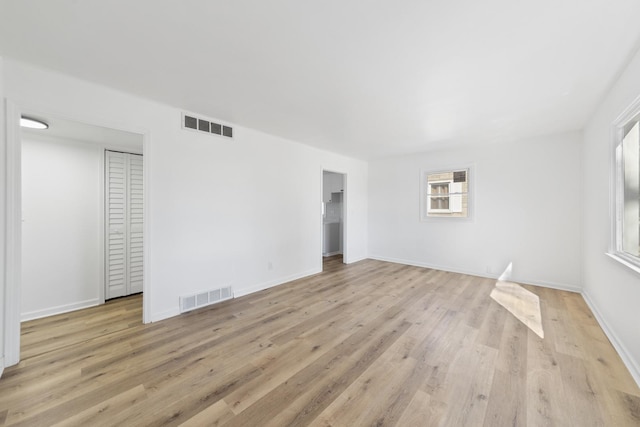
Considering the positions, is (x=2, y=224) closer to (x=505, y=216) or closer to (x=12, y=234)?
(x=12, y=234)

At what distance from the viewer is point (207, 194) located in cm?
324

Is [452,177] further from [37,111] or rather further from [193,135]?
[37,111]

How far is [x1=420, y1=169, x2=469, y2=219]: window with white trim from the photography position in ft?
15.9

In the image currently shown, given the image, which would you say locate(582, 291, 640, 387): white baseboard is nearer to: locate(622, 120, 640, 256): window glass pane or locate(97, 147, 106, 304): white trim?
locate(622, 120, 640, 256): window glass pane

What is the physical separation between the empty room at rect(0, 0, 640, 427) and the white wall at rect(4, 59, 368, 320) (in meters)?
0.02

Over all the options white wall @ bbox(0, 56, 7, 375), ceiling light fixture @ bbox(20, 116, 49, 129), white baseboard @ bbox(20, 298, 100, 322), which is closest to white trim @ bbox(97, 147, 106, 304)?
white baseboard @ bbox(20, 298, 100, 322)

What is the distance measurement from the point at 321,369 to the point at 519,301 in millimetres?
3119

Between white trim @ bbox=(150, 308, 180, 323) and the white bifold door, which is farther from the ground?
the white bifold door

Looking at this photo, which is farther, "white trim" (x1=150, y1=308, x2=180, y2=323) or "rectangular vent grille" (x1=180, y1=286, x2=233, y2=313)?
"rectangular vent grille" (x1=180, y1=286, x2=233, y2=313)

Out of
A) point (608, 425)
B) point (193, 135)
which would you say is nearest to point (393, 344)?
point (608, 425)

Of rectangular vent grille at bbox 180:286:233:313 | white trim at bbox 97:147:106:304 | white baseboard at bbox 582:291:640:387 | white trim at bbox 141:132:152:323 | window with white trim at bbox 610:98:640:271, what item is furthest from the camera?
white trim at bbox 97:147:106:304

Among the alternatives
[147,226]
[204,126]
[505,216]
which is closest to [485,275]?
[505,216]

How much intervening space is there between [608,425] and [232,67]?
11.8 ft

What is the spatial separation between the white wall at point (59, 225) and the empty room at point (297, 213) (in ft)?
0.07
